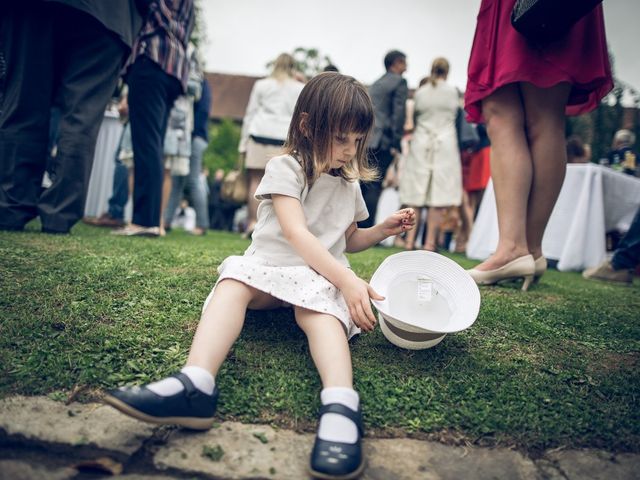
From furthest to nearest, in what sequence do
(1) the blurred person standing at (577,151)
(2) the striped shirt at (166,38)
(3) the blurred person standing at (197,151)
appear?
(1) the blurred person standing at (577,151) → (3) the blurred person standing at (197,151) → (2) the striped shirt at (166,38)

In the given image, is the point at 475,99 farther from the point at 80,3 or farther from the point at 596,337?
the point at 80,3

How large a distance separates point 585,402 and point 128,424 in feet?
3.77

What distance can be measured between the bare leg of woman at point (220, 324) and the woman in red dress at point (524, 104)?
1317 millimetres

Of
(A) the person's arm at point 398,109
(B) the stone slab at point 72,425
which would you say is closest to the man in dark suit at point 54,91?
(B) the stone slab at point 72,425

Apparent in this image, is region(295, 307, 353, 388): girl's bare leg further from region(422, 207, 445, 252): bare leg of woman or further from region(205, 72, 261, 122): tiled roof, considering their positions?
region(205, 72, 261, 122): tiled roof

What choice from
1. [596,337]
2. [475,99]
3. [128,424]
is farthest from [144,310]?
[475,99]

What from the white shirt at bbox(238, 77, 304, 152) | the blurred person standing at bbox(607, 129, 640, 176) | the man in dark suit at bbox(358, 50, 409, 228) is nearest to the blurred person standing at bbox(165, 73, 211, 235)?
the white shirt at bbox(238, 77, 304, 152)

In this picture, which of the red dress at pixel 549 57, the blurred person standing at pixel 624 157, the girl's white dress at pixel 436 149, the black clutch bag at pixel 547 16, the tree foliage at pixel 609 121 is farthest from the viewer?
the tree foliage at pixel 609 121

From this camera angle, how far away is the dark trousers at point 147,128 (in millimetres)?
3150

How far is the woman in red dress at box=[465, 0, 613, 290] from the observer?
6.81 feet

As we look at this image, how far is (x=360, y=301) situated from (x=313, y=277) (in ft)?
0.55

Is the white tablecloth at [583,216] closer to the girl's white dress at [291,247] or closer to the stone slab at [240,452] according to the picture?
the girl's white dress at [291,247]

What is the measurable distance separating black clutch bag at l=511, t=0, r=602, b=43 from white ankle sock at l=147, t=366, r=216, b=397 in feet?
5.95

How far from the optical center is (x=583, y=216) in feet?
14.6
